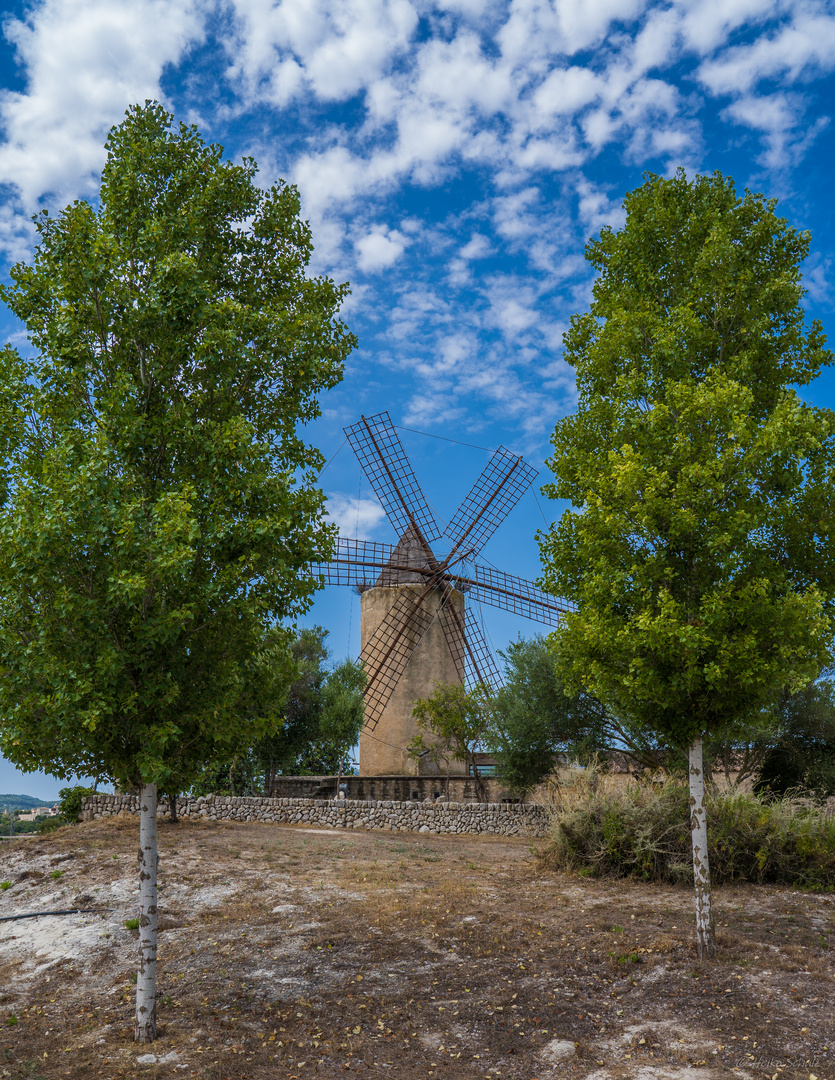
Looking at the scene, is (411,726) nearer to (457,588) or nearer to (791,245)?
(457,588)

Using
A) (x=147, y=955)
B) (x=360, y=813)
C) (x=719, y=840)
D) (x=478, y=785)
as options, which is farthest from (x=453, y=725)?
(x=147, y=955)

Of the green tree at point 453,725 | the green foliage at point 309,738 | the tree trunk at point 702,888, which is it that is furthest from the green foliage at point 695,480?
the green foliage at point 309,738

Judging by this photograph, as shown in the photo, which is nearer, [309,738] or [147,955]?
[147,955]

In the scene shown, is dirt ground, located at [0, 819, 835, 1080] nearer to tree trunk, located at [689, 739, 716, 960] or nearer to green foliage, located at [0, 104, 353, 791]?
tree trunk, located at [689, 739, 716, 960]

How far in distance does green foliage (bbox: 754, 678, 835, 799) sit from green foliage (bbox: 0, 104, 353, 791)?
15.2 m

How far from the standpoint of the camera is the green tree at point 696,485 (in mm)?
7852

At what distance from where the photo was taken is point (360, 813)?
22.0m

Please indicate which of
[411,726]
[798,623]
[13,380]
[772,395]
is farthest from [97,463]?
[411,726]

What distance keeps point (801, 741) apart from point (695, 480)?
13276 mm

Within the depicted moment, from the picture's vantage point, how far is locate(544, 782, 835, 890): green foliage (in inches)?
447

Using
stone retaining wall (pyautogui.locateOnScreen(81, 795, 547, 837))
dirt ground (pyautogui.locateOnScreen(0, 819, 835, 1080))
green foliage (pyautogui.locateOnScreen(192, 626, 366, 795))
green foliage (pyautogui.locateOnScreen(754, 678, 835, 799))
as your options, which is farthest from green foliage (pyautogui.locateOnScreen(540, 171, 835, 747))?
green foliage (pyautogui.locateOnScreen(192, 626, 366, 795))

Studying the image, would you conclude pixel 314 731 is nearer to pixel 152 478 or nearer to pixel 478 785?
pixel 478 785

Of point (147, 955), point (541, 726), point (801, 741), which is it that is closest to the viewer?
point (147, 955)

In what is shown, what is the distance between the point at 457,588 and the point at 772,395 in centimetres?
2044
